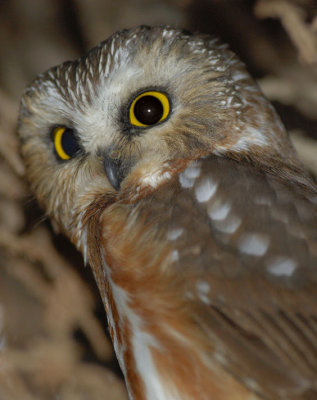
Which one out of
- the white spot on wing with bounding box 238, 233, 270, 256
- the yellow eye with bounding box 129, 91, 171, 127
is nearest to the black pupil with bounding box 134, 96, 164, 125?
the yellow eye with bounding box 129, 91, 171, 127

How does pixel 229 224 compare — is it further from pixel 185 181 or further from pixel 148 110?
pixel 148 110

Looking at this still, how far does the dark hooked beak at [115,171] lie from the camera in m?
1.61

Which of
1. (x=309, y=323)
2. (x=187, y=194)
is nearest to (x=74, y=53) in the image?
(x=187, y=194)

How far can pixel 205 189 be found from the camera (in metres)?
1.40

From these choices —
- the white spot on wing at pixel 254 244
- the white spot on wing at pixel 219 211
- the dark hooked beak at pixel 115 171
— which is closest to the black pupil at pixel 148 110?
the dark hooked beak at pixel 115 171

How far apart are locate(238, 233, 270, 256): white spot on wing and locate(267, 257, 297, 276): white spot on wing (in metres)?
0.04

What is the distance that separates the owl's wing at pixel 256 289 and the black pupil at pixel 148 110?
405 mm

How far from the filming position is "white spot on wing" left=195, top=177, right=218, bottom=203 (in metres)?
1.38

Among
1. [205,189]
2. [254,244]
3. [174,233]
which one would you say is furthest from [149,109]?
[254,244]

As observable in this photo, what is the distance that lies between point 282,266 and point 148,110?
685mm

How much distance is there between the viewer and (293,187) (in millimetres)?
1489

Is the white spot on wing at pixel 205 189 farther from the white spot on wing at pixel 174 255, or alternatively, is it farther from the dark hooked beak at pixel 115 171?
the dark hooked beak at pixel 115 171

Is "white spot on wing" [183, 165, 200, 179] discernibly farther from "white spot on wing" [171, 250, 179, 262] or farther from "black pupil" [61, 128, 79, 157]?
"black pupil" [61, 128, 79, 157]

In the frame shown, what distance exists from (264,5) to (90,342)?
1.68 m
